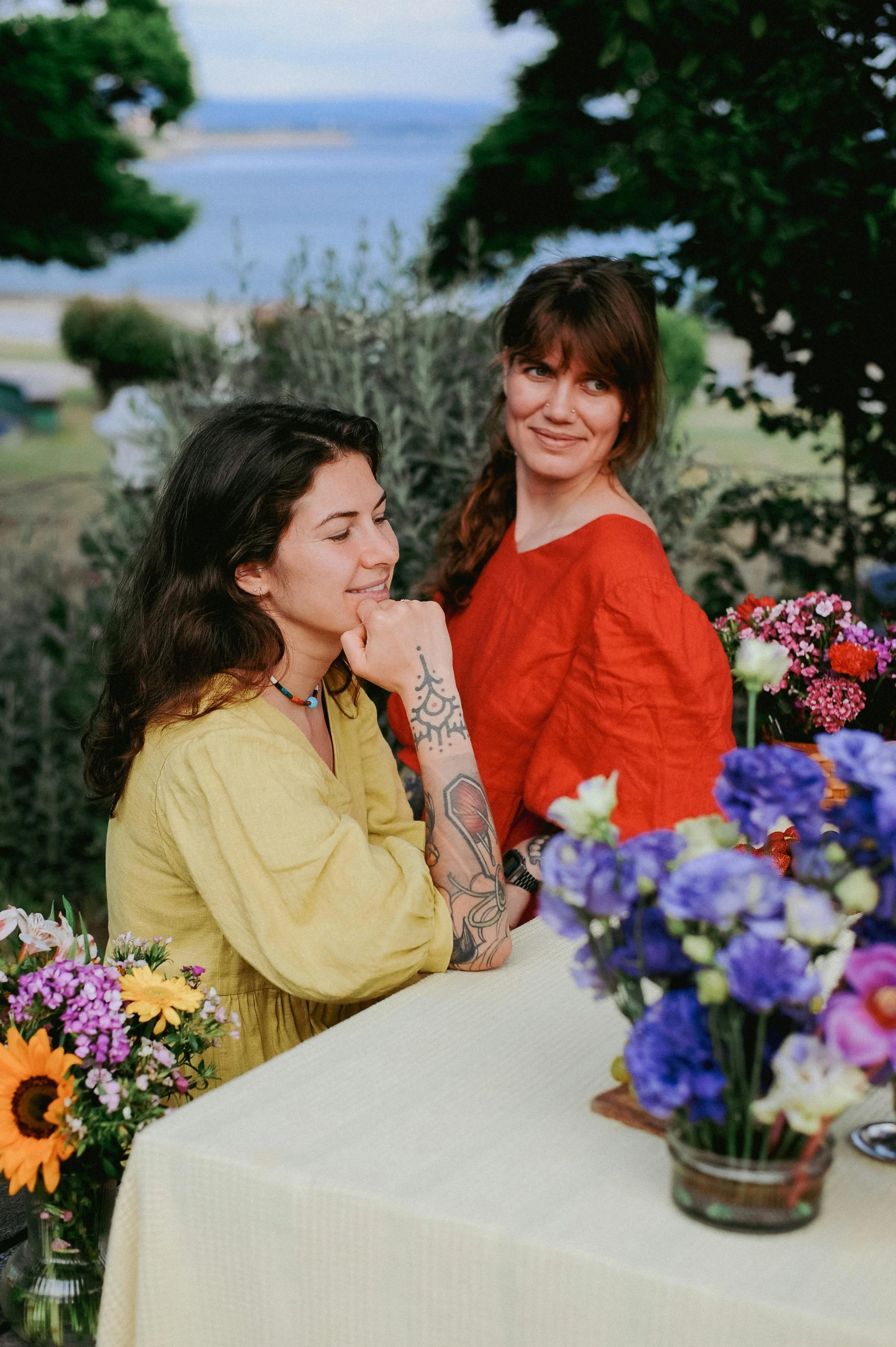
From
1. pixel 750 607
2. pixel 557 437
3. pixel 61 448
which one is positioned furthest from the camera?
pixel 61 448

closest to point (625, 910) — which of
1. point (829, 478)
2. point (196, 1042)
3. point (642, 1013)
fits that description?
point (642, 1013)

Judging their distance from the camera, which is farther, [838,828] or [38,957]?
[38,957]

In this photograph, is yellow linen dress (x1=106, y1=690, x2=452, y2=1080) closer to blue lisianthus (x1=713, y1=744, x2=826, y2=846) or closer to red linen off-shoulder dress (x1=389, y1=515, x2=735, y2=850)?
red linen off-shoulder dress (x1=389, y1=515, x2=735, y2=850)

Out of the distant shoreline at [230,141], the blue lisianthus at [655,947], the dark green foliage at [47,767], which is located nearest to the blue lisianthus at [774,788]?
the blue lisianthus at [655,947]

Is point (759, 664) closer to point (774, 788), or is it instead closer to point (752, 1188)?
point (774, 788)

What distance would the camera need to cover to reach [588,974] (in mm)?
1191

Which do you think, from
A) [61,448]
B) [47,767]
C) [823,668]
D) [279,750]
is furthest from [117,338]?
[279,750]

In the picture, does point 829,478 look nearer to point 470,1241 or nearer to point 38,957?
point 38,957

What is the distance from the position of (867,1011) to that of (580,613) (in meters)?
1.46

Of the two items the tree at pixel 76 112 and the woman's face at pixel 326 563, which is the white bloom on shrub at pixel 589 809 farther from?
the tree at pixel 76 112

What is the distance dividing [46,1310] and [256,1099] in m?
0.50

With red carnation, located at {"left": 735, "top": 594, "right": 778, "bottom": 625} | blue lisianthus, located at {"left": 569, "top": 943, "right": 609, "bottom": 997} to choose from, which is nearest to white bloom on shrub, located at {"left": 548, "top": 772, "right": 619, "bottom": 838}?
blue lisianthus, located at {"left": 569, "top": 943, "right": 609, "bottom": 997}

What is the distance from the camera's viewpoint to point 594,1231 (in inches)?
46.4

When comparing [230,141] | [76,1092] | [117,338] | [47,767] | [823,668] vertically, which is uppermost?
[230,141]
